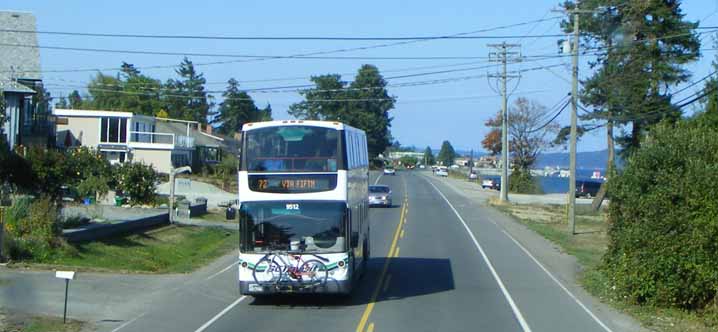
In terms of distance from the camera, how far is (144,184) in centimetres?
4616

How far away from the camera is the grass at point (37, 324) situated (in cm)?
1545

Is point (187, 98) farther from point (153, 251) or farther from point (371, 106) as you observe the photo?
point (153, 251)

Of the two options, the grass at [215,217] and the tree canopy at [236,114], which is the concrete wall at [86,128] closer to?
the grass at [215,217]

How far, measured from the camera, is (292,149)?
19375mm

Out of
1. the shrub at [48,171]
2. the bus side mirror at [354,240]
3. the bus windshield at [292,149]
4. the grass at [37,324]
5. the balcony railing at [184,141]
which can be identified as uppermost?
the balcony railing at [184,141]

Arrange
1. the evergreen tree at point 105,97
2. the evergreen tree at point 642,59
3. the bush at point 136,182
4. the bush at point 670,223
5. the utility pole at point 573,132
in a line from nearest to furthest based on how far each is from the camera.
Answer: the bush at point 670,223
the utility pole at point 573,132
the bush at point 136,182
the evergreen tree at point 642,59
the evergreen tree at point 105,97

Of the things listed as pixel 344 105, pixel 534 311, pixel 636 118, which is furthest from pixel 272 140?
pixel 344 105

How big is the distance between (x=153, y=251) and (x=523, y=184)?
229 feet

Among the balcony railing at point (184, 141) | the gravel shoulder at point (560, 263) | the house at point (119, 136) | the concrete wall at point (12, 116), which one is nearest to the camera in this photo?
the gravel shoulder at point (560, 263)

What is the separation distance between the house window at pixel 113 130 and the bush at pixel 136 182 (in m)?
27.0

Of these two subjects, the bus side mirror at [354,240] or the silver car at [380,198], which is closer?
the bus side mirror at [354,240]

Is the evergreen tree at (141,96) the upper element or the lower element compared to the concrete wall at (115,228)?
upper

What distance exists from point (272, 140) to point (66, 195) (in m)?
26.5

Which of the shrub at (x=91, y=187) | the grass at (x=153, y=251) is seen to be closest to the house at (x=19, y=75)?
the shrub at (x=91, y=187)
